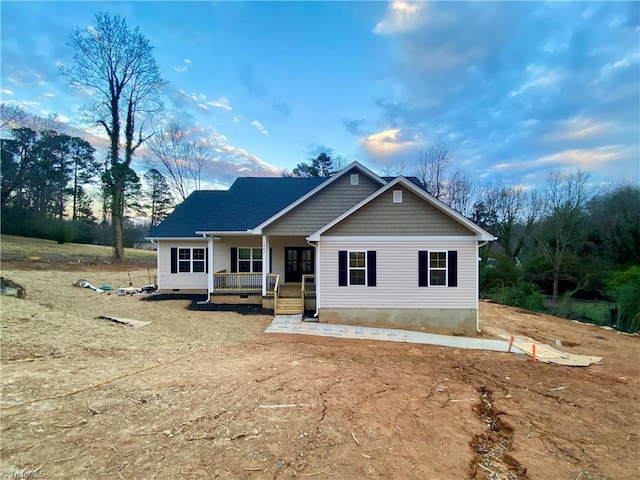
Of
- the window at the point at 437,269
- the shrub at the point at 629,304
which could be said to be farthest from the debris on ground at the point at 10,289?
the shrub at the point at 629,304

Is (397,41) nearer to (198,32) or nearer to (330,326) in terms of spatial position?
(198,32)

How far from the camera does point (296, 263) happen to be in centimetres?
1609

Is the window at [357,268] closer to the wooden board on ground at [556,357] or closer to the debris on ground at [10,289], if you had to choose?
the wooden board on ground at [556,357]

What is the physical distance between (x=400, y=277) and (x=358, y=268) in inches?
61.7

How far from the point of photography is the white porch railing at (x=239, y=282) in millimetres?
14406

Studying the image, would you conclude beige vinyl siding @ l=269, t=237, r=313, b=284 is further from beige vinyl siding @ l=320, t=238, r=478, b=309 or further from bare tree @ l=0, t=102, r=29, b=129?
bare tree @ l=0, t=102, r=29, b=129

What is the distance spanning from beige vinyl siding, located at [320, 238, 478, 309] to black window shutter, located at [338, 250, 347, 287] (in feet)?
0.39

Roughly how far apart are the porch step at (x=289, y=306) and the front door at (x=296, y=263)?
130 inches

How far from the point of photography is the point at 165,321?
10727 millimetres

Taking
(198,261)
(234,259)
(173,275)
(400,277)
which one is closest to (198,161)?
(198,261)

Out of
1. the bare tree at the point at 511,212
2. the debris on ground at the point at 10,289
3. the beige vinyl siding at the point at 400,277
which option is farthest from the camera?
the bare tree at the point at 511,212

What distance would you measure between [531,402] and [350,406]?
3.43 meters

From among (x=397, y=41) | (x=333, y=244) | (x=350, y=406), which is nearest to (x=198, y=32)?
(x=397, y=41)

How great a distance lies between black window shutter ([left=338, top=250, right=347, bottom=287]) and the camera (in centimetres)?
1128
